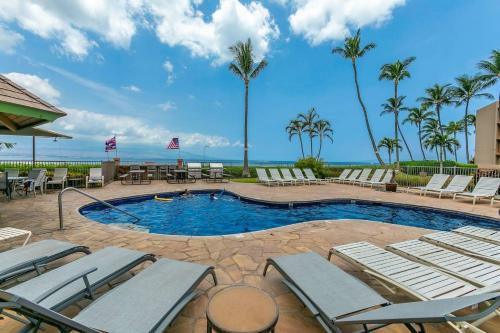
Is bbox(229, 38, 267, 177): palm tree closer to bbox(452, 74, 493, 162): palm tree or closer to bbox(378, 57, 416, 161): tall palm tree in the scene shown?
bbox(378, 57, 416, 161): tall palm tree

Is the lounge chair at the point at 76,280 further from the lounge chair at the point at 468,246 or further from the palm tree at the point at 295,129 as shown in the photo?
the palm tree at the point at 295,129

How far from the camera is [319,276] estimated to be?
2305 mm

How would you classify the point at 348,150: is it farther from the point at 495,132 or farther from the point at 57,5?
the point at 57,5

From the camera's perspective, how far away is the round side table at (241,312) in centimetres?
141

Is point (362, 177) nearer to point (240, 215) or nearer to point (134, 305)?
point (240, 215)

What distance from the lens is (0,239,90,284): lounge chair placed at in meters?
2.32

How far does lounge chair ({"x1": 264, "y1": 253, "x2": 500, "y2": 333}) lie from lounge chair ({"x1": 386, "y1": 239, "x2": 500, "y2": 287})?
256 millimetres

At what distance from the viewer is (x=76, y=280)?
2.05 meters

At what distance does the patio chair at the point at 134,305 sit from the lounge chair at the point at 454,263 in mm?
2532

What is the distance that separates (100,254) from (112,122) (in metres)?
24.5

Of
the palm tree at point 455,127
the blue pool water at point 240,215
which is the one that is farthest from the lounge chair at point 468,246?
the palm tree at point 455,127

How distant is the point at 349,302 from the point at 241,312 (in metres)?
0.93

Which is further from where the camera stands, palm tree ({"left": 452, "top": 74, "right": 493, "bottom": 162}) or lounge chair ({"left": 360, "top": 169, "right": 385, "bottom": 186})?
palm tree ({"left": 452, "top": 74, "right": 493, "bottom": 162})

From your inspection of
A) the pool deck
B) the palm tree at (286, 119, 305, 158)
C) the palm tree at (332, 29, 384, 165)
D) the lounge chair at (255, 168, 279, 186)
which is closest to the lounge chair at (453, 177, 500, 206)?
the pool deck
